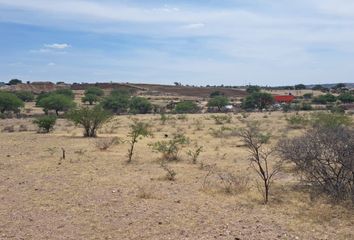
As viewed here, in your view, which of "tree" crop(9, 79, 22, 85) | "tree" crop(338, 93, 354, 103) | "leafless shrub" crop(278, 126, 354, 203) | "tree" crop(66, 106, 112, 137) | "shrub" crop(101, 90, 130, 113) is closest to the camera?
"leafless shrub" crop(278, 126, 354, 203)

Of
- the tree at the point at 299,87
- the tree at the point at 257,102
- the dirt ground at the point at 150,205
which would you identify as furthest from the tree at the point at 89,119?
the tree at the point at 299,87

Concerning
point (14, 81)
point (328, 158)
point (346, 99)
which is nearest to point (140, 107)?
point (346, 99)

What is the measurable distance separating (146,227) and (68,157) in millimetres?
11662

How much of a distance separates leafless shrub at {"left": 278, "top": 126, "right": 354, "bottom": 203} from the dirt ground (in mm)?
482

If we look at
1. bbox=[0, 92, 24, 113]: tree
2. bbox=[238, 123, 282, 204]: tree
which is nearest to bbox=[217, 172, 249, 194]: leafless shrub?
bbox=[238, 123, 282, 204]: tree

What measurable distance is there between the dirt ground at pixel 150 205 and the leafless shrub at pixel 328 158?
0.48 meters

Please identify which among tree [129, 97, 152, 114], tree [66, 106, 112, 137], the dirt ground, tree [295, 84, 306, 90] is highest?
tree [295, 84, 306, 90]

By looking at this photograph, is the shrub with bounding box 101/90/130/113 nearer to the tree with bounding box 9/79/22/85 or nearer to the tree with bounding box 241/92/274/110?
the tree with bounding box 241/92/274/110

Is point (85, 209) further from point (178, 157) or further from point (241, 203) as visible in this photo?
point (178, 157)

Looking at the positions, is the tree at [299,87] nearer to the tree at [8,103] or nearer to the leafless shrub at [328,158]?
the tree at [8,103]

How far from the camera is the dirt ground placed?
31.9 feet

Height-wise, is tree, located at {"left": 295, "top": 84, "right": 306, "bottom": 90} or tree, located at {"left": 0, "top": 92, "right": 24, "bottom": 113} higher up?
tree, located at {"left": 295, "top": 84, "right": 306, "bottom": 90}

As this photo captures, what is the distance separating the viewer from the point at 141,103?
73875mm

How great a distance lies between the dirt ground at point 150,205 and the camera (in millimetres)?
9734
